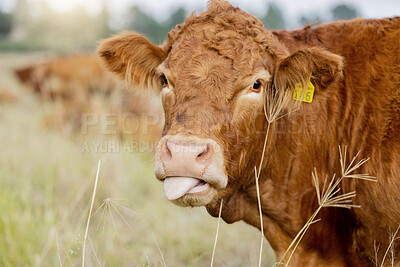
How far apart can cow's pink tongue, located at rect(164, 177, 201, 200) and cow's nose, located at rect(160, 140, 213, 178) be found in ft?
0.15

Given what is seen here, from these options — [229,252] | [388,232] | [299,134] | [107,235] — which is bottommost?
[229,252]

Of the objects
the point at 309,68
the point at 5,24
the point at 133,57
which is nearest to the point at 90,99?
the point at 133,57

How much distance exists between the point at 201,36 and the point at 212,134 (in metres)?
0.88

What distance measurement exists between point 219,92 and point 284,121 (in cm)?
76

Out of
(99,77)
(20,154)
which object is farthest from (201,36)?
(99,77)

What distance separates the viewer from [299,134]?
3070mm

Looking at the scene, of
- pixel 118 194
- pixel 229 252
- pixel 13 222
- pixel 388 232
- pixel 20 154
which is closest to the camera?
pixel 388 232

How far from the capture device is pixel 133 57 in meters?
3.42

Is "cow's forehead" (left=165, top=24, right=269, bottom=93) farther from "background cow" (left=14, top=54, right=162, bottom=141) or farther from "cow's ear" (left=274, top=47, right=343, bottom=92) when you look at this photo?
"background cow" (left=14, top=54, right=162, bottom=141)

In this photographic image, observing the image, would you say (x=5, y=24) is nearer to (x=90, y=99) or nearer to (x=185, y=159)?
(x=90, y=99)

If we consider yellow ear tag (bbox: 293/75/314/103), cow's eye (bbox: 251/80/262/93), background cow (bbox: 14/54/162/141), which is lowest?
background cow (bbox: 14/54/162/141)

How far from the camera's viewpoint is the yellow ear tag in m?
2.91

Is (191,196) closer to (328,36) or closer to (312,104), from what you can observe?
(312,104)

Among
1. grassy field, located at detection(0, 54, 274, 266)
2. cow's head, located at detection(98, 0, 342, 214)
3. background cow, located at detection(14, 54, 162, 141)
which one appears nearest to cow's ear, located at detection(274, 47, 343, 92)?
cow's head, located at detection(98, 0, 342, 214)
